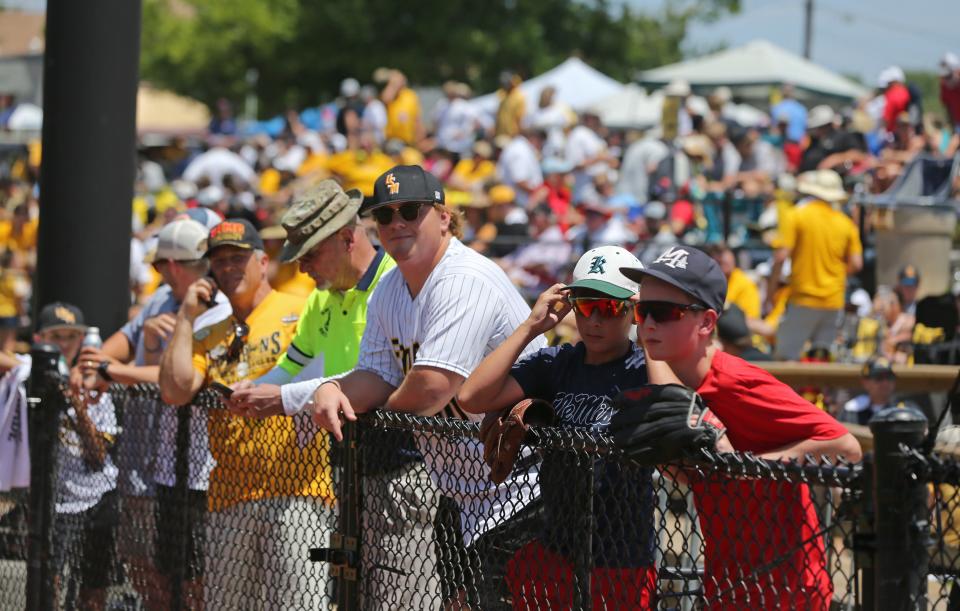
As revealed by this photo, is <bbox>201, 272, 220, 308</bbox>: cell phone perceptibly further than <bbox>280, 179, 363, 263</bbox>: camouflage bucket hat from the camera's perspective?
Yes

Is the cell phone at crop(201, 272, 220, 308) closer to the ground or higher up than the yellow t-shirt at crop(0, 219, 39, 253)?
closer to the ground

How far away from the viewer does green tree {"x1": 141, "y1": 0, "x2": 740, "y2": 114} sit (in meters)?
42.6

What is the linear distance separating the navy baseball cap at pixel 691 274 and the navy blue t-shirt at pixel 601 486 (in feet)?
→ 1.48

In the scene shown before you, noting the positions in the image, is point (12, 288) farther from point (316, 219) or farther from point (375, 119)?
point (316, 219)

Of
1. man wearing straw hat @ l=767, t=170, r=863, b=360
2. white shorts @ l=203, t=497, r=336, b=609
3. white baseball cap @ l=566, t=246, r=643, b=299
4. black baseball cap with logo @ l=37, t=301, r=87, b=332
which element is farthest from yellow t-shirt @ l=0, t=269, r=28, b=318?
white baseball cap @ l=566, t=246, r=643, b=299

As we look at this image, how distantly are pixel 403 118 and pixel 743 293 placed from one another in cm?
1100

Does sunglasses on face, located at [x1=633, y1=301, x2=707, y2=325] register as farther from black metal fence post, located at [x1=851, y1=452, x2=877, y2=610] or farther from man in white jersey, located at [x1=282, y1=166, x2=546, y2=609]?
black metal fence post, located at [x1=851, y1=452, x2=877, y2=610]

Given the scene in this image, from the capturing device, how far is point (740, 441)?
3.75 metres

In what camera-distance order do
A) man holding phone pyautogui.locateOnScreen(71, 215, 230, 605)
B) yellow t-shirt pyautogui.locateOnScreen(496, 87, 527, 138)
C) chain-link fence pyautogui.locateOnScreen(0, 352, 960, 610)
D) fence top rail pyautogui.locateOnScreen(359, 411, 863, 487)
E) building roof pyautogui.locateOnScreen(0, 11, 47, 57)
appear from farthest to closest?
building roof pyautogui.locateOnScreen(0, 11, 47, 57), yellow t-shirt pyautogui.locateOnScreen(496, 87, 527, 138), man holding phone pyautogui.locateOnScreen(71, 215, 230, 605), chain-link fence pyautogui.locateOnScreen(0, 352, 960, 610), fence top rail pyautogui.locateOnScreen(359, 411, 863, 487)

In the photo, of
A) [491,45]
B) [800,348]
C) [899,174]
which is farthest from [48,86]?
[491,45]

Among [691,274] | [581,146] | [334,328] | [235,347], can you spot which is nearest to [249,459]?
[334,328]

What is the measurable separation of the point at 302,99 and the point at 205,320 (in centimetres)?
3989

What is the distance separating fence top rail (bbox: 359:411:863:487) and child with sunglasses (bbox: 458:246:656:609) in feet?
0.22

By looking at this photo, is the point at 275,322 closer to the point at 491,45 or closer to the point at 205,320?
the point at 205,320
